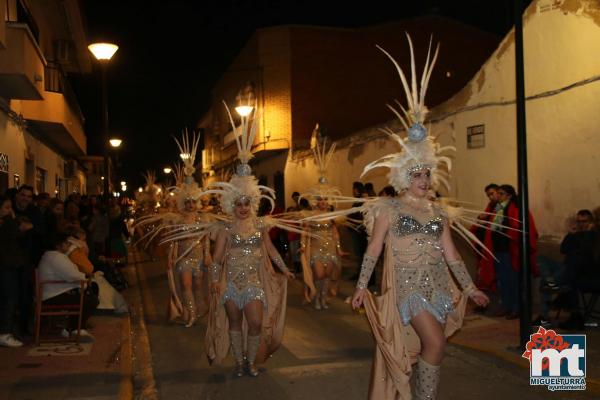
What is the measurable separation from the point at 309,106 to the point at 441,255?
24.5 metres

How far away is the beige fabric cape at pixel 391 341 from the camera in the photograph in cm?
526

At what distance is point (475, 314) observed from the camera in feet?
34.1

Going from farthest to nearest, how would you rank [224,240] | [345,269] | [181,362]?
[345,269] < [181,362] < [224,240]

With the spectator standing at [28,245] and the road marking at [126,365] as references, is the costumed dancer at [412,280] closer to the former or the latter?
the road marking at [126,365]

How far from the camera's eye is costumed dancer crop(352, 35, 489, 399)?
5215 mm

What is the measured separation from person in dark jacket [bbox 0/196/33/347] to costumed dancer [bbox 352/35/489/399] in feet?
15.7

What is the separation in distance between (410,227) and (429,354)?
95 centimetres

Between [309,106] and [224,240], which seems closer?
[224,240]

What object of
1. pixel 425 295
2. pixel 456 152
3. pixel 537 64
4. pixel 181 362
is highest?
pixel 537 64

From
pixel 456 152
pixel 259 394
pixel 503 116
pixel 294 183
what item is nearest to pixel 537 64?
pixel 503 116

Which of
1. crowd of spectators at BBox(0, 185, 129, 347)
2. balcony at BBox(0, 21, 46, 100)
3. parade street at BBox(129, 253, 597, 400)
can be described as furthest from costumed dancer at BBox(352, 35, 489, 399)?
balcony at BBox(0, 21, 46, 100)

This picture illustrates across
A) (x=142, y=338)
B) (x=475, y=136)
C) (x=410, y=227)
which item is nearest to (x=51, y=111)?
(x=142, y=338)

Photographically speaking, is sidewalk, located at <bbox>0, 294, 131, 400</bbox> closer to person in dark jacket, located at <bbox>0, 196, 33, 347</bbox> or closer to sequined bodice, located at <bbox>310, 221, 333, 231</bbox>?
person in dark jacket, located at <bbox>0, 196, 33, 347</bbox>

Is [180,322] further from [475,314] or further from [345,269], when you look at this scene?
[345,269]
